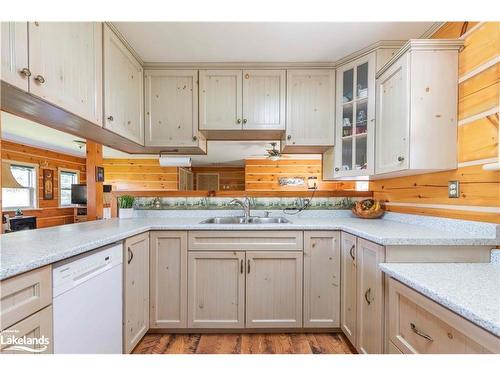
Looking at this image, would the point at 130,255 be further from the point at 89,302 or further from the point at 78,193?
the point at 78,193

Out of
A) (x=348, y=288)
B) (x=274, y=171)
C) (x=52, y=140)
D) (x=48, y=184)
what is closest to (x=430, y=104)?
(x=348, y=288)

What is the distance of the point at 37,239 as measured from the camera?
4.00 feet

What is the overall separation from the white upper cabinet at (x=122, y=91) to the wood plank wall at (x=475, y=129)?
2259 mm

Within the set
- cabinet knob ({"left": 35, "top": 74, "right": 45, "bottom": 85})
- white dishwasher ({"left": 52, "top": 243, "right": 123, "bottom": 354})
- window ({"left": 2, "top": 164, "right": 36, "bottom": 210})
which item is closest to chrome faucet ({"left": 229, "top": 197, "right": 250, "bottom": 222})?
white dishwasher ({"left": 52, "top": 243, "right": 123, "bottom": 354})

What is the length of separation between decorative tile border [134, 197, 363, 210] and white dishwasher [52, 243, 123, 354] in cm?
100

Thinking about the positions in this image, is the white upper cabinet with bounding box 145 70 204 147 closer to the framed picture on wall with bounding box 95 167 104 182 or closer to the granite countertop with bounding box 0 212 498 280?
the framed picture on wall with bounding box 95 167 104 182

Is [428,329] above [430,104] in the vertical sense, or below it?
below

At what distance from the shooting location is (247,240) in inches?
73.7

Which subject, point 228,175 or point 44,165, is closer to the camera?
point 44,165

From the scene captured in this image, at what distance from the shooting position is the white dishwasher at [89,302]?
3.23 feet

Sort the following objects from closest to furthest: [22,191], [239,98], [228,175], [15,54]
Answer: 1. [15,54]
2. [239,98]
3. [22,191]
4. [228,175]

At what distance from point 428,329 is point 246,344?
1328mm

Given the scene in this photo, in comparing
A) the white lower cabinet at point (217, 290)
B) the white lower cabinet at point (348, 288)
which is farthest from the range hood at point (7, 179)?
the white lower cabinet at point (348, 288)
